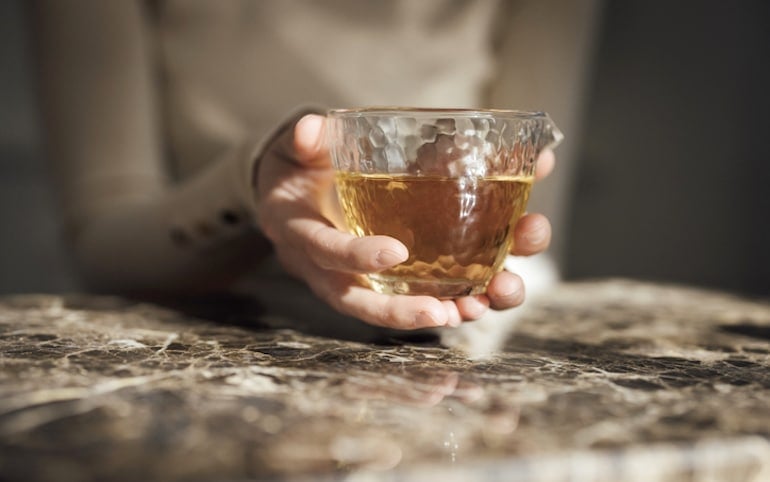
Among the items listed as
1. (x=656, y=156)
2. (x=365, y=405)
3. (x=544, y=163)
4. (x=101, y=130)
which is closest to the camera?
(x=365, y=405)

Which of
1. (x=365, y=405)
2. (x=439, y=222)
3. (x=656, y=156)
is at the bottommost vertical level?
(x=365, y=405)

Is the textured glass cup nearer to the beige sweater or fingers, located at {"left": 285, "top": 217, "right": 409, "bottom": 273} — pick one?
fingers, located at {"left": 285, "top": 217, "right": 409, "bottom": 273}

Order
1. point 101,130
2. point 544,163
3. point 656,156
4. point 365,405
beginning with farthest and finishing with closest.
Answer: point 656,156, point 101,130, point 544,163, point 365,405

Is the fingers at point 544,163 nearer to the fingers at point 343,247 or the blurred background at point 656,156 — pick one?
the fingers at point 343,247

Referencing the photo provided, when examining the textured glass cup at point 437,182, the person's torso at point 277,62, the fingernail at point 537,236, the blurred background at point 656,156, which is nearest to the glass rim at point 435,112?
the textured glass cup at point 437,182

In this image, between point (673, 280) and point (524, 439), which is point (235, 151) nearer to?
point (524, 439)

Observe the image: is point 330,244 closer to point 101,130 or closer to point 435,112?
point 435,112

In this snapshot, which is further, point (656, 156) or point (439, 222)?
point (656, 156)

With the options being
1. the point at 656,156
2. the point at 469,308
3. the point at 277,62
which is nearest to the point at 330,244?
the point at 469,308

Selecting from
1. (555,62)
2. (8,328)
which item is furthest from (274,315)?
(555,62)
